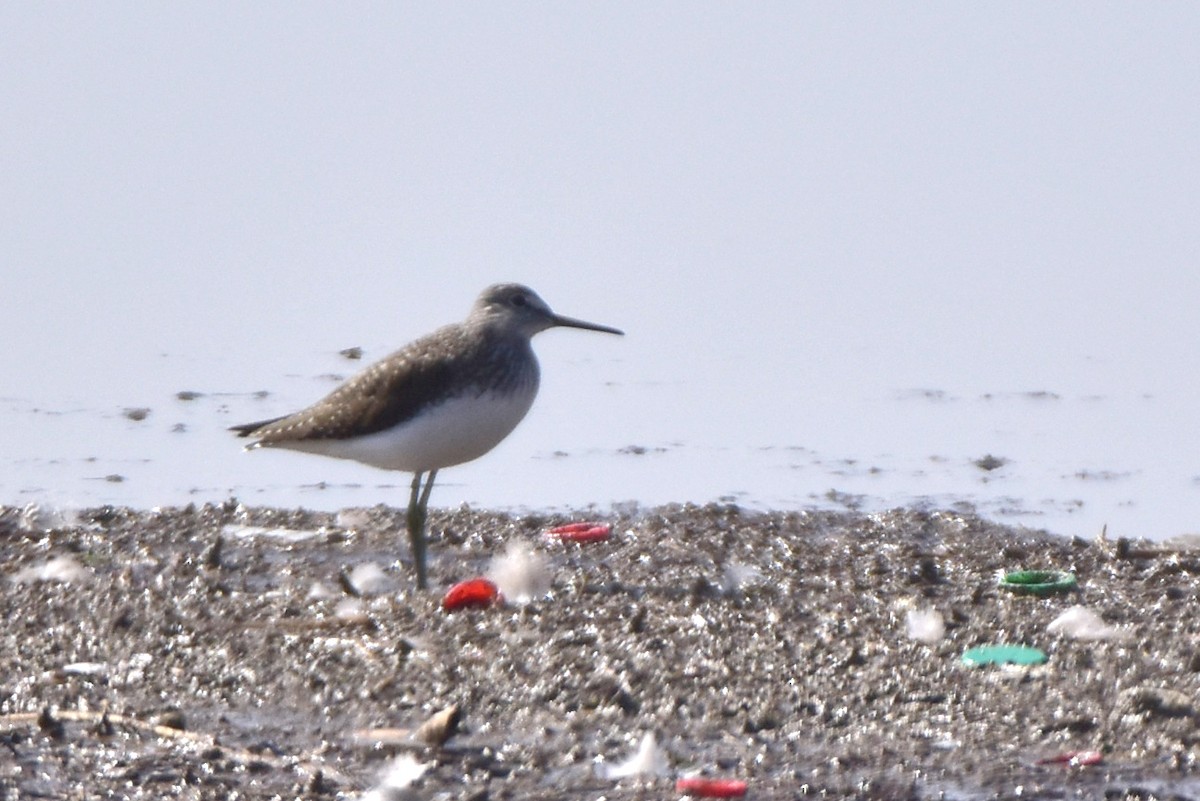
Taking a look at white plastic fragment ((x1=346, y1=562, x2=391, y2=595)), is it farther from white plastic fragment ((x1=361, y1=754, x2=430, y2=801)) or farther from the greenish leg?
white plastic fragment ((x1=361, y1=754, x2=430, y2=801))

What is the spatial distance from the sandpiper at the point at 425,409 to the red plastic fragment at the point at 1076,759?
110 inches

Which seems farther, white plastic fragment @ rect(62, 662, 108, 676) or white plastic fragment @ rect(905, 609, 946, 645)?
A: white plastic fragment @ rect(905, 609, 946, 645)

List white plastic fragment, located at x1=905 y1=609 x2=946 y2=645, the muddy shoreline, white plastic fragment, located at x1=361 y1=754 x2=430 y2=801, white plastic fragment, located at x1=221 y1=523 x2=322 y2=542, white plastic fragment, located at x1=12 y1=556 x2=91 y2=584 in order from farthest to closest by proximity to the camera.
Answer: white plastic fragment, located at x1=221 y1=523 x2=322 y2=542, white plastic fragment, located at x1=12 y1=556 x2=91 y2=584, white plastic fragment, located at x1=905 y1=609 x2=946 y2=645, the muddy shoreline, white plastic fragment, located at x1=361 y1=754 x2=430 y2=801

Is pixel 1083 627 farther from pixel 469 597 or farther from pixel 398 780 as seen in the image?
pixel 398 780

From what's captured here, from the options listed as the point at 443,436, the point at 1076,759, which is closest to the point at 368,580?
the point at 443,436

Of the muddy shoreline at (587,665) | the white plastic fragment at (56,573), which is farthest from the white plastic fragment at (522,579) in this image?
the white plastic fragment at (56,573)

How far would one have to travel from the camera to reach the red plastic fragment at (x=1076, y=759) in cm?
471

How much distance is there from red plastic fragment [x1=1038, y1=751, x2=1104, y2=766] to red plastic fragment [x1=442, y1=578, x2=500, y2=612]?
2227mm

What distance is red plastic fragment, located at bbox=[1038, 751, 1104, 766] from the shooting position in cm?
471

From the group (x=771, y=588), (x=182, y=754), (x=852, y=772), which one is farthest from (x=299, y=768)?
(x=771, y=588)

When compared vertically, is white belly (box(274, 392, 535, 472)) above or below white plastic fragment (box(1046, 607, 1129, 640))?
above

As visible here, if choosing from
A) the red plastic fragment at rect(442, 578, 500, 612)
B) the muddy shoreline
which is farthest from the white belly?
the red plastic fragment at rect(442, 578, 500, 612)

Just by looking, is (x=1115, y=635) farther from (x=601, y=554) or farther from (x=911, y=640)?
(x=601, y=554)

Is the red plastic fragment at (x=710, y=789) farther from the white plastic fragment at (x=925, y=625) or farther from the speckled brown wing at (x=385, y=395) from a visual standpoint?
the speckled brown wing at (x=385, y=395)
